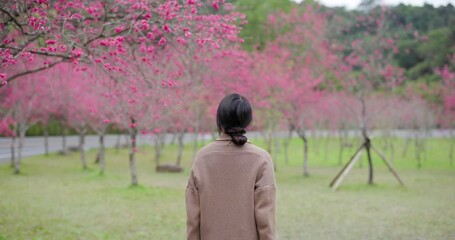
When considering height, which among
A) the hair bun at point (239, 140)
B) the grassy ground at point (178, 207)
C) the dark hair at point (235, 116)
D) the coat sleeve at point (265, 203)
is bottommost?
the grassy ground at point (178, 207)

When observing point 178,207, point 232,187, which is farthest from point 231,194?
point 178,207

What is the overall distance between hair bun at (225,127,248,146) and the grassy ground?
5.11m

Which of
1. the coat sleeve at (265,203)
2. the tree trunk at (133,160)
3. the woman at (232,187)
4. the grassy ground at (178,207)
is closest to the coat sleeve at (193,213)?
the woman at (232,187)

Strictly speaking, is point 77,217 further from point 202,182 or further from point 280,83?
point 280,83

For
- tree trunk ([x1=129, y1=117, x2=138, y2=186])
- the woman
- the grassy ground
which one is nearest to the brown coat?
the woman

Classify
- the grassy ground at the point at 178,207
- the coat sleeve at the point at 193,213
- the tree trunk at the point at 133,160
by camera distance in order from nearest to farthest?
1. the coat sleeve at the point at 193,213
2. the grassy ground at the point at 178,207
3. the tree trunk at the point at 133,160

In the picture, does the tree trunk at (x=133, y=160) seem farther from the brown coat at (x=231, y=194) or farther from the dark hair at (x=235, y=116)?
the dark hair at (x=235, y=116)

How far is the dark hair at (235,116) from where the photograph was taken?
10.2 feet

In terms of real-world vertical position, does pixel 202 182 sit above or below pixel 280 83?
below

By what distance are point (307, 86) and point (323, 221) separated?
35.8ft

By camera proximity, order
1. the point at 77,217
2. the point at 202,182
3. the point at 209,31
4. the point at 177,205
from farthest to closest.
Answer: the point at 177,205, the point at 77,217, the point at 209,31, the point at 202,182

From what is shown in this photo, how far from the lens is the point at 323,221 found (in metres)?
9.57

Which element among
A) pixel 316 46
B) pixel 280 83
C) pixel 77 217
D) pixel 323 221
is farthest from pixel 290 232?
pixel 316 46

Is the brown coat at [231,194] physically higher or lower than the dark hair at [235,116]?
lower
